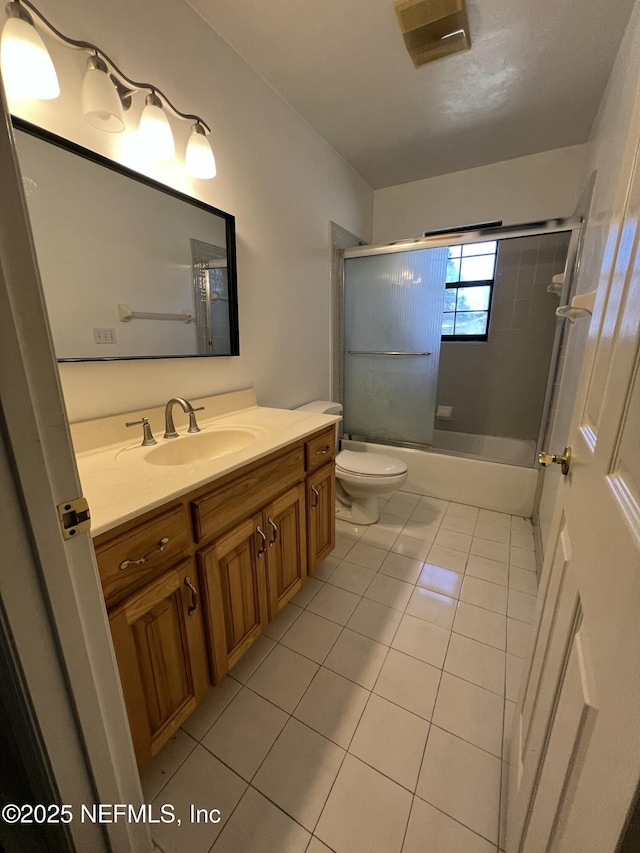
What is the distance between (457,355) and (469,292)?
0.52m

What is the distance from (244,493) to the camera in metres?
1.08

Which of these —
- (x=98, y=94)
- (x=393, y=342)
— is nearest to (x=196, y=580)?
(x=98, y=94)

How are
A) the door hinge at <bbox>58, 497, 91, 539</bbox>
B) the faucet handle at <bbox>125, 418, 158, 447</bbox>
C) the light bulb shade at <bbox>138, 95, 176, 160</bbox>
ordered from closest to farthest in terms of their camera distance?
the door hinge at <bbox>58, 497, 91, 539</bbox> < the light bulb shade at <bbox>138, 95, 176, 160</bbox> < the faucet handle at <bbox>125, 418, 158, 447</bbox>

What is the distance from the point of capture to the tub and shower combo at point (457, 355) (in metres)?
2.28

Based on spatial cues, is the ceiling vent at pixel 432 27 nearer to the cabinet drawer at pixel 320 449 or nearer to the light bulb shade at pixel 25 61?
the light bulb shade at pixel 25 61

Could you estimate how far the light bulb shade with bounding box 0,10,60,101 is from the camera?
0.81 m

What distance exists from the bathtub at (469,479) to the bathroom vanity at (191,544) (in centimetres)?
128

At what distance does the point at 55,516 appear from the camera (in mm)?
501

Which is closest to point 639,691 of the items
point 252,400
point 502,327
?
point 252,400

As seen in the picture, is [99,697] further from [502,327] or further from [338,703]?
[502,327]

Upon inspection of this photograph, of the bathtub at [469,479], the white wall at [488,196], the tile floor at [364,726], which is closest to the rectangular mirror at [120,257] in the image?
the tile floor at [364,726]

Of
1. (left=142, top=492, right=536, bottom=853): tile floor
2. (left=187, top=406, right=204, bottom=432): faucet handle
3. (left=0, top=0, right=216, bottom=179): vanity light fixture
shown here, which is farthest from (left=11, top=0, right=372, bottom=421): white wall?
(left=142, top=492, right=536, bottom=853): tile floor

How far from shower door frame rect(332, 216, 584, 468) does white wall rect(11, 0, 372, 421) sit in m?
0.20

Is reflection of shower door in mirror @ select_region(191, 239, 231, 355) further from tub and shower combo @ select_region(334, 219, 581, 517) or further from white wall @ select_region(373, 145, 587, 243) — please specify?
white wall @ select_region(373, 145, 587, 243)
